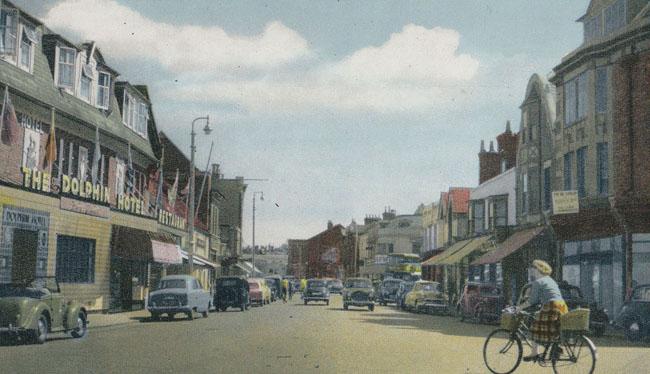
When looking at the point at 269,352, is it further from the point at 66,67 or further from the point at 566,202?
the point at 566,202

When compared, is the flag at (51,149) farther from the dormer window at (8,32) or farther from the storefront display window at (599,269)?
the storefront display window at (599,269)

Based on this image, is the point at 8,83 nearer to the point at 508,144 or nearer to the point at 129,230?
the point at 129,230

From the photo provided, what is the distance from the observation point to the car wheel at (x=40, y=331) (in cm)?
1809

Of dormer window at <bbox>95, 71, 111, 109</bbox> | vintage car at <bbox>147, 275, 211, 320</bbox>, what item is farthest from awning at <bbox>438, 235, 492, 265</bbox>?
dormer window at <bbox>95, 71, 111, 109</bbox>

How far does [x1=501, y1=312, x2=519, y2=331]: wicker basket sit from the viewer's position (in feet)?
40.2

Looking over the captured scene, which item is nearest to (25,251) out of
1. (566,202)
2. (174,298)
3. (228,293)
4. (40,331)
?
(174,298)

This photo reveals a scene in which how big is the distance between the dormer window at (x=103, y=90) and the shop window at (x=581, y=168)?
773 inches

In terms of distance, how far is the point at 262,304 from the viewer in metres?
50.6

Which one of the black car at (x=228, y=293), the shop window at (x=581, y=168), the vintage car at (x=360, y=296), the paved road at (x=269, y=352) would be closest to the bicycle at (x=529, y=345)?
the paved road at (x=269, y=352)

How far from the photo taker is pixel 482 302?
3178 centimetres

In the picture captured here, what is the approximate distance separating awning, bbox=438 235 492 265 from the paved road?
24678mm

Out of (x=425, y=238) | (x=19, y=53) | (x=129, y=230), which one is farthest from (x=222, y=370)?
(x=425, y=238)

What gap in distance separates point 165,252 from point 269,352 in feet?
74.5

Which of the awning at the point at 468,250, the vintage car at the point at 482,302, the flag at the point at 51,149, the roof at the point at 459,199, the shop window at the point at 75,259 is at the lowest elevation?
the vintage car at the point at 482,302
